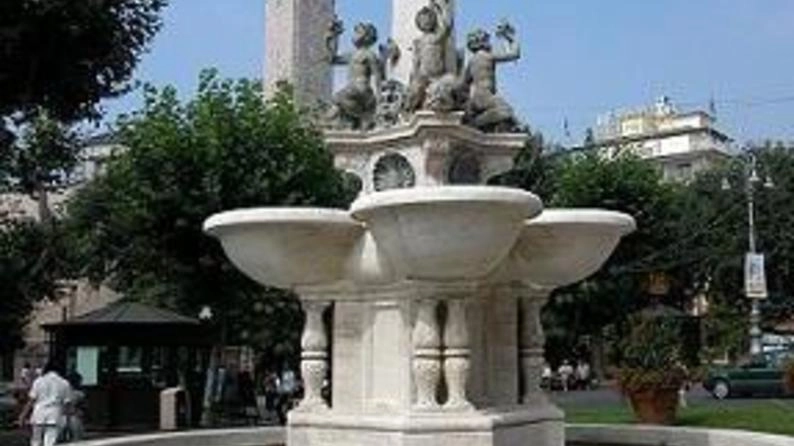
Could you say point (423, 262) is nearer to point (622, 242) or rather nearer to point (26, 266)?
point (622, 242)

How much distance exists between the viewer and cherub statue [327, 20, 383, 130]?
11.2 metres

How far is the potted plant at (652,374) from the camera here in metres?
17.9

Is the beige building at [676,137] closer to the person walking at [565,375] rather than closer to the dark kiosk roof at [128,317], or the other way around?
the person walking at [565,375]

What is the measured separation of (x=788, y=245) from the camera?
182 ft

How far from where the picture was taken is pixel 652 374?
58.6 ft

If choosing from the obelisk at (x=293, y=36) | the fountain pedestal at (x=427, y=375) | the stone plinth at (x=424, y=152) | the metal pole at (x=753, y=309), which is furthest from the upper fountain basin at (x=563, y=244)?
the obelisk at (x=293, y=36)

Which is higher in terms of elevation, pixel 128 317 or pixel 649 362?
pixel 128 317

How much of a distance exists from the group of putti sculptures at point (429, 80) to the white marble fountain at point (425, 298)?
1.18 meters

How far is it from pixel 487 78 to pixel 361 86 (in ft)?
3.49

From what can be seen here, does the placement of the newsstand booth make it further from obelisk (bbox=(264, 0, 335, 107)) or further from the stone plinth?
obelisk (bbox=(264, 0, 335, 107))

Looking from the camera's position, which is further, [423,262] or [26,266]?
[26,266]

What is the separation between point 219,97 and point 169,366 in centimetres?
811

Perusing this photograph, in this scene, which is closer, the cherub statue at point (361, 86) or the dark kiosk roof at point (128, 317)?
the cherub statue at point (361, 86)

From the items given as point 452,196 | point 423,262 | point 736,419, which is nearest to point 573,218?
point 423,262
